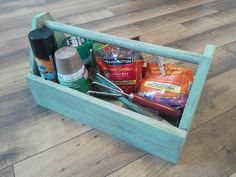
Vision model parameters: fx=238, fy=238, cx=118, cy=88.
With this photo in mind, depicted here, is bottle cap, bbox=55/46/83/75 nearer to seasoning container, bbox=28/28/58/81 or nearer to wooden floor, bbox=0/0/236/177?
seasoning container, bbox=28/28/58/81

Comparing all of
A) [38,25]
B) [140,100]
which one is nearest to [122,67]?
[140,100]

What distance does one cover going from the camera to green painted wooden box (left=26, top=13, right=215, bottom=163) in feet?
1.38

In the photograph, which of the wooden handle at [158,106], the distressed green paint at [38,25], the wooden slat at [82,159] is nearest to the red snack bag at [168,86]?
the wooden handle at [158,106]

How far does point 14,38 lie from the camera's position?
94 cm

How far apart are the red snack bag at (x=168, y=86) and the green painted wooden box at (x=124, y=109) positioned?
0.09 metres

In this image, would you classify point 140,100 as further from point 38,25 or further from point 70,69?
point 38,25

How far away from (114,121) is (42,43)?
22 cm

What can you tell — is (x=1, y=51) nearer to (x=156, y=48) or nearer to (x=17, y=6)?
(x=17, y=6)

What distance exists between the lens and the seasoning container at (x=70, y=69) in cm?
48

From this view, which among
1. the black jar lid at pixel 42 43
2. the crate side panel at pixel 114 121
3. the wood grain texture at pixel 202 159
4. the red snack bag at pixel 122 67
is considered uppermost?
the black jar lid at pixel 42 43

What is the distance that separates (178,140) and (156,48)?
17 centimetres

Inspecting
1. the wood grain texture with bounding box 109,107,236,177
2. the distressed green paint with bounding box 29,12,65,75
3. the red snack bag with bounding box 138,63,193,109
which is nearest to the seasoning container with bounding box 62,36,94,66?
the distressed green paint with bounding box 29,12,65,75

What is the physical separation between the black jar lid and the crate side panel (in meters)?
0.07

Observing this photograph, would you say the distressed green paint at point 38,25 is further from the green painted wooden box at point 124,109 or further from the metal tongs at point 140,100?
the metal tongs at point 140,100
